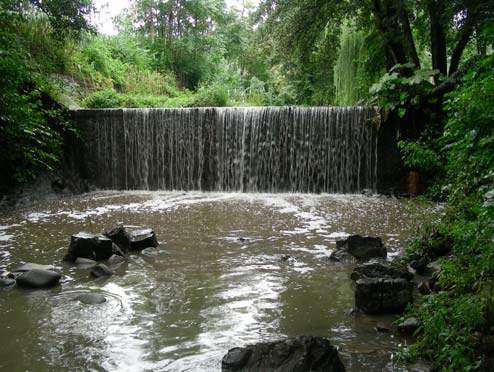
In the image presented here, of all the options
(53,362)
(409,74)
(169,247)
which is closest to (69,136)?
(169,247)

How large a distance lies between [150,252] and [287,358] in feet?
11.8

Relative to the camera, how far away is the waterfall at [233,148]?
12031 mm

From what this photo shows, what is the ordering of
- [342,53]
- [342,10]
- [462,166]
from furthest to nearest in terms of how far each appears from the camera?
[342,53]
[342,10]
[462,166]

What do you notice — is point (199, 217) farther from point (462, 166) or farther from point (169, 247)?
point (462, 166)

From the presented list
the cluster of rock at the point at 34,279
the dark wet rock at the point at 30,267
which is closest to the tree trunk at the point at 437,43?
the dark wet rock at the point at 30,267

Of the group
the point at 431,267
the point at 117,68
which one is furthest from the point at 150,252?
the point at 117,68

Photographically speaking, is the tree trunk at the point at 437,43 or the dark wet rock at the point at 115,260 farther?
the tree trunk at the point at 437,43

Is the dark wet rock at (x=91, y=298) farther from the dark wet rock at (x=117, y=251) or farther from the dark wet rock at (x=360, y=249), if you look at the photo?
the dark wet rock at (x=360, y=249)

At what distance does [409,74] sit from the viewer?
11.7 metres

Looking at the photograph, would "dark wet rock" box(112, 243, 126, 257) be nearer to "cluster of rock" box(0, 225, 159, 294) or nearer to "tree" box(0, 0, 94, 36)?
"cluster of rock" box(0, 225, 159, 294)

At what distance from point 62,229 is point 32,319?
390 centimetres

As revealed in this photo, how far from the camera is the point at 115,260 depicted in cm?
576

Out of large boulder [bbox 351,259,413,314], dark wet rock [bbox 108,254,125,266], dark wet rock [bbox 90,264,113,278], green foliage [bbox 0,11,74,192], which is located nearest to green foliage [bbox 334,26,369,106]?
green foliage [bbox 0,11,74,192]

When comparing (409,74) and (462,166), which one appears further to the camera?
(409,74)
